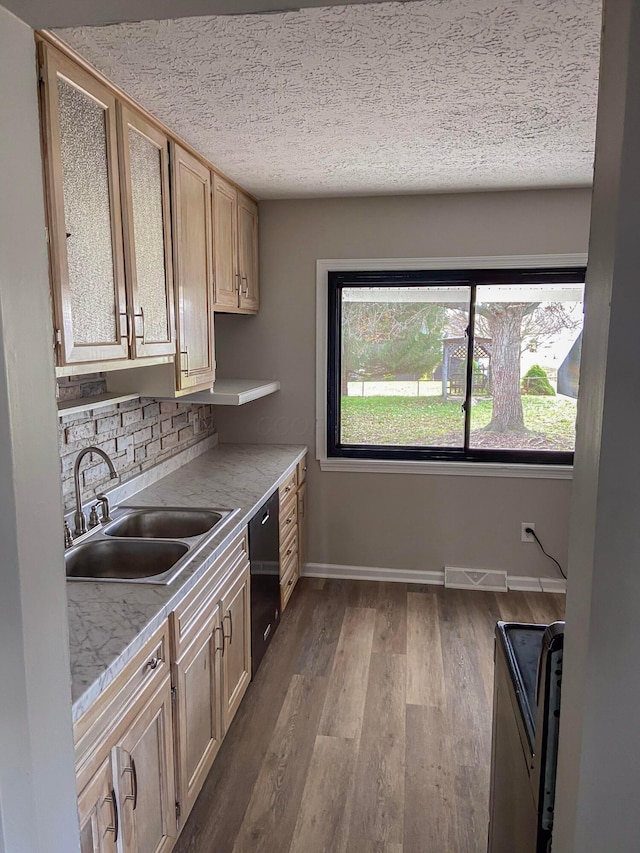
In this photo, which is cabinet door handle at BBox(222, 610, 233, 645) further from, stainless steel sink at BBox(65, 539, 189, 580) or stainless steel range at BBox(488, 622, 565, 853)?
stainless steel range at BBox(488, 622, 565, 853)

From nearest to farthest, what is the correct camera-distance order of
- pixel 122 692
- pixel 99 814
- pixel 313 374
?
pixel 99 814 < pixel 122 692 < pixel 313 374

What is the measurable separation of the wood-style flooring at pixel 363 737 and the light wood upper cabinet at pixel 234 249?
187cm

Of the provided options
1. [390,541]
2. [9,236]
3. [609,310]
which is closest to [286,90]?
[9,236]

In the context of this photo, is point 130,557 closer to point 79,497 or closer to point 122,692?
point 79,497

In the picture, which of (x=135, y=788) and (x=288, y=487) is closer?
(x=135, y=788)

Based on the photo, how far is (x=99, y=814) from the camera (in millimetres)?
1370

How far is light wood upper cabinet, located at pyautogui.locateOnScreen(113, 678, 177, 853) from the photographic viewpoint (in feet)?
4.92

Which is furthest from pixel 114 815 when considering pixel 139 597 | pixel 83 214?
pixel 83 214

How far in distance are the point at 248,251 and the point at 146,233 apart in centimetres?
149

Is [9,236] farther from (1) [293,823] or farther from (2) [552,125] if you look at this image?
(2) [552,125]

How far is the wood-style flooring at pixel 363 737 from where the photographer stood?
205cm

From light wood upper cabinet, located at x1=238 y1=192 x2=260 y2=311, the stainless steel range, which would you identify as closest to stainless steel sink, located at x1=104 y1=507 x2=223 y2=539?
the stainless steel range

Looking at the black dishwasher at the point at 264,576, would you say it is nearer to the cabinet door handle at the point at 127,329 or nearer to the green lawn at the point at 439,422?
the cabinet door handle at the point at 127,329

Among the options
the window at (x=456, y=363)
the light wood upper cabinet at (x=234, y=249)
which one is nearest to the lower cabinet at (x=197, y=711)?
the light wood upper cabinet at (x=234, y=249)
